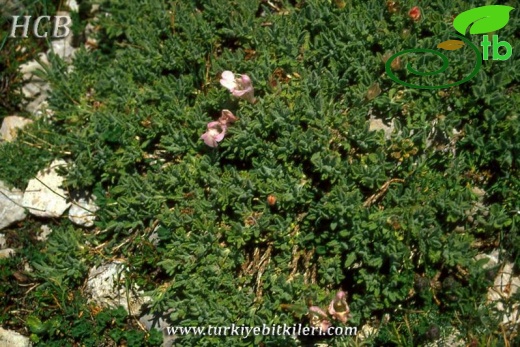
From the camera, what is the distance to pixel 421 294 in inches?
178

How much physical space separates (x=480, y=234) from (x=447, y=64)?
143 centimetres

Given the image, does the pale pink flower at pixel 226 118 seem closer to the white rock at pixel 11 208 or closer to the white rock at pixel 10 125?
the white rock at pixel 11 208

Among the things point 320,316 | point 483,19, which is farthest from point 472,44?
point 320,316

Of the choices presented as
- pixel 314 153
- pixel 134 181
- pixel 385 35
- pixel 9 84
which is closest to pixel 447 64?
pixel 385 35


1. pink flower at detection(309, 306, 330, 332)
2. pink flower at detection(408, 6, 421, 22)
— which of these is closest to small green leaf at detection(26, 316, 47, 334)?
pink flower at detection(309, 306, 330, 332)

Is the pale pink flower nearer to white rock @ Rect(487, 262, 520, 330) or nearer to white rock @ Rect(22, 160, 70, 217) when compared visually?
white rock @ Rect(22, 160, 70, 217)

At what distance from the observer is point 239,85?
5.09 meters

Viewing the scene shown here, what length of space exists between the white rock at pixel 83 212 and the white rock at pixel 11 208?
0.52 metres

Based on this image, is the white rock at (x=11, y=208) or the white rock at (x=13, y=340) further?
the white rock at (x=11, y=208)

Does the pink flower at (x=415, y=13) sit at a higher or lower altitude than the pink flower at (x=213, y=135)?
higher

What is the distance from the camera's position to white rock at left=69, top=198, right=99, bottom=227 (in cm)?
556

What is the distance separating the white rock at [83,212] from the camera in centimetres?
556

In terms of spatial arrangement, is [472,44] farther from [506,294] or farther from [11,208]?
[11,208]

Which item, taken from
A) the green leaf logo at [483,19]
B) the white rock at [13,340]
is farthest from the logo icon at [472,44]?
the white rock at [13,340]
